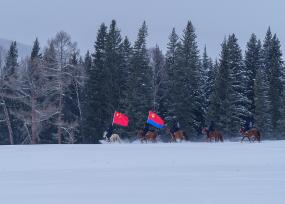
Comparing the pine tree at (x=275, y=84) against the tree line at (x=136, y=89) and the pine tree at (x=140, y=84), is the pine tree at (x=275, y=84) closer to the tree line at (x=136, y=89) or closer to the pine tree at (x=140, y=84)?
the tree line at (x=136, y=89)

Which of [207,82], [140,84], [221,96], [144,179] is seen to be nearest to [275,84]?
[221,96]

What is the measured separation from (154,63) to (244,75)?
11.4m

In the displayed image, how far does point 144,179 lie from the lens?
14.4 metres

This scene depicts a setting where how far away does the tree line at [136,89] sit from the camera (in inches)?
2335

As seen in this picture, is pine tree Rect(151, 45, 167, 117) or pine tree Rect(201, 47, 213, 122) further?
pine tree Rect(201, 47, 213, 122)

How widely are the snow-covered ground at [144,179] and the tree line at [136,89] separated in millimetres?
36533

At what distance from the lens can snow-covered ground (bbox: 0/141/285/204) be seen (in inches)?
444

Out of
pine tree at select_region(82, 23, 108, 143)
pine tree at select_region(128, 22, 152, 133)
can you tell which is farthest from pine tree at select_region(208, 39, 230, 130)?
pine tree at select_region(82, 23, 108, 143)

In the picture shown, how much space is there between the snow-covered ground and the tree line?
120 feet

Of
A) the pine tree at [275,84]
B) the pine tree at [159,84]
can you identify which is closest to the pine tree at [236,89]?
the pine tree at [275,84]

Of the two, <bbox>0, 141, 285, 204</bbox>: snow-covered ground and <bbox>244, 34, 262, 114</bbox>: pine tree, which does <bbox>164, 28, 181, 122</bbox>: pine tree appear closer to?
<bbox>244, 34, 262, 114</bbox>: pine tree

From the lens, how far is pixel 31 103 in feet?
192

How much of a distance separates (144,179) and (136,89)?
47.7 meters

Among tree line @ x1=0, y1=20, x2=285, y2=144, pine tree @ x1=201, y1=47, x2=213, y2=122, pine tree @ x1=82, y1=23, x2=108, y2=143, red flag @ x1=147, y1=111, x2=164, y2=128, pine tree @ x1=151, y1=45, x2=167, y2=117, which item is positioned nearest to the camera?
red flag @ x1=147, y1=111, x2=164, y2=128
